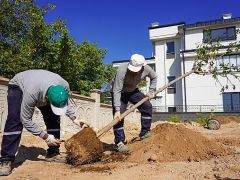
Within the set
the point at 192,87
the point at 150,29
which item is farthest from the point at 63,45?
the point at 150,29

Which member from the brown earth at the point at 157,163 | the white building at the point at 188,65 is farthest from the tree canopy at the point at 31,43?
the white building at the point at 188,65

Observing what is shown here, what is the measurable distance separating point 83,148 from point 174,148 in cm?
147

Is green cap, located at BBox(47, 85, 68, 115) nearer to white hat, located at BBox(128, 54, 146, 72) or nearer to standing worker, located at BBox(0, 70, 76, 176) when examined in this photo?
standing worker, located at BBox(0, 70, 76, 176)

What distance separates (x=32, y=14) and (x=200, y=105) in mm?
19640

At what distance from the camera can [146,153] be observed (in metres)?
4.89

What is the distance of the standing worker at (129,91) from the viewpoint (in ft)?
17.0

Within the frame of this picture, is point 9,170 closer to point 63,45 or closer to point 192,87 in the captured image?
point 63,45

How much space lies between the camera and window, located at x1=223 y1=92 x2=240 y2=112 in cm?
2732

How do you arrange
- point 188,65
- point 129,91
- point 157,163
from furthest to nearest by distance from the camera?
point 188,65
point 129,91
point 157,163

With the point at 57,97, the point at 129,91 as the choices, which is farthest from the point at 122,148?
the point at 57,97

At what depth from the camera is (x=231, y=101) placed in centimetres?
2758

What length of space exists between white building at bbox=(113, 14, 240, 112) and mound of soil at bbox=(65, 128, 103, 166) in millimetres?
23348

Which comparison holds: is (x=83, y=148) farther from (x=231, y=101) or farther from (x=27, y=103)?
(x=231, y=101)

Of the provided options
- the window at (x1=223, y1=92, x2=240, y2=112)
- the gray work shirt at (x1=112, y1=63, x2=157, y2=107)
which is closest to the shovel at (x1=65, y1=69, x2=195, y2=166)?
the gray work shirt at (x1=112, y1=63, x2=157, y2=107)
